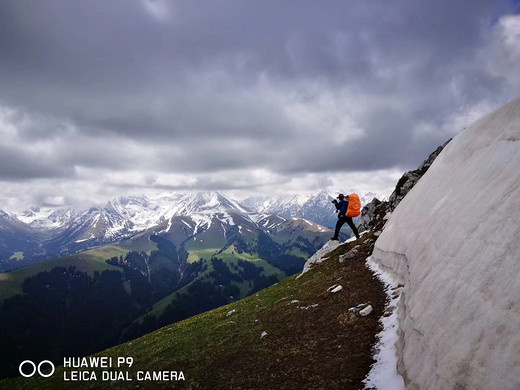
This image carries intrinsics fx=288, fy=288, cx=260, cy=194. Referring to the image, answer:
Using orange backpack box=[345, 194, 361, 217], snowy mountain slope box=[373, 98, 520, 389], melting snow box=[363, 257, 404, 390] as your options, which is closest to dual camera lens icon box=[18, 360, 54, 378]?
melting snow box=[363, 257, 404, 390]

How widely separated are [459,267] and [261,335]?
13.0 meters

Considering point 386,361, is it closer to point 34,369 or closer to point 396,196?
point 34,369

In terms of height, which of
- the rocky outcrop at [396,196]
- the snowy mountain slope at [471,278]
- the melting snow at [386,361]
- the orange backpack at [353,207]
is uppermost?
the rocky outcrop at [396,196]

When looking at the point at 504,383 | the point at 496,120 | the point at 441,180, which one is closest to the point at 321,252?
the point at 441,180

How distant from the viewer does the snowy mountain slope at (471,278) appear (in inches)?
284

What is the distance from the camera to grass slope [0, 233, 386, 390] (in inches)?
502

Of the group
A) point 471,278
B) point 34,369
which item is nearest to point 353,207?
point 471,278

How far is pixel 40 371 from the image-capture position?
25.7 m

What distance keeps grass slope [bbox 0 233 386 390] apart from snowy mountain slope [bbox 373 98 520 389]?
100 inches

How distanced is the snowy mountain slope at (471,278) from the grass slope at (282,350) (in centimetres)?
255

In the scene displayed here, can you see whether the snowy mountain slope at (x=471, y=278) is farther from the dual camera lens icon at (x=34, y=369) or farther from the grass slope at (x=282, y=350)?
the dual camera lens icon at (x=34, y=369)

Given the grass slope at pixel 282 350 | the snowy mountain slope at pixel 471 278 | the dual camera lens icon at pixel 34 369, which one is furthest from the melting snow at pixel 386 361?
the dual camera lens icon at pixel 34 369

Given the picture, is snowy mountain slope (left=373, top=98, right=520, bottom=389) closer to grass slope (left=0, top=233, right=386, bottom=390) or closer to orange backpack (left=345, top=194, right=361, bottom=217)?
grass slope (left=0, top=233, right=386, bottom=390)

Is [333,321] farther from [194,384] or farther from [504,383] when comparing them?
[504,383]
